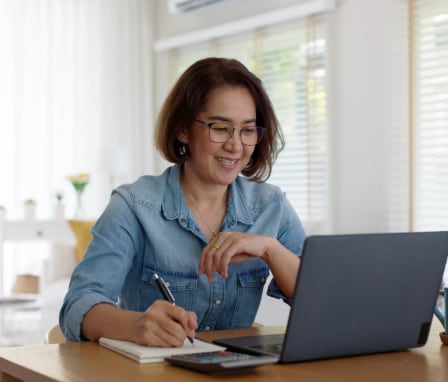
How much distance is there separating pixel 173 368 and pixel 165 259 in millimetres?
539

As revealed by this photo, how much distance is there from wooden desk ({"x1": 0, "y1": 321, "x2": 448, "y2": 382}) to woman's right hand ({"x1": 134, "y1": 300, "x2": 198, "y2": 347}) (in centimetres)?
6

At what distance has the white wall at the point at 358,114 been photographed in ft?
15.5

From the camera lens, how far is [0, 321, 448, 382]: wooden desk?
3.77 feet

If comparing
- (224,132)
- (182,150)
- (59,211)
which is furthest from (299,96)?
(224,132)

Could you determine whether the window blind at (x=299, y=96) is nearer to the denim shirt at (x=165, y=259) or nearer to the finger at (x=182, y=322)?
the denim shirt at (x=165, y=259)

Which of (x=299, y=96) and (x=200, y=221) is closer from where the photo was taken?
(x=200, y=221)

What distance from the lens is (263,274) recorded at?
1.83 m

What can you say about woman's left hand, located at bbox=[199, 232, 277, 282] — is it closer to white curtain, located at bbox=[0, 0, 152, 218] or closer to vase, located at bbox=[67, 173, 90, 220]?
vase, located at bbox=[67, 173, 90, 220]

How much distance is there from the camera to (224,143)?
1803mm

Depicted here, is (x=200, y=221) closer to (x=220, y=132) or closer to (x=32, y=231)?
(x=220, y=132)

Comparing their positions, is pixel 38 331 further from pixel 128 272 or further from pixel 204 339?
pixel 204 339

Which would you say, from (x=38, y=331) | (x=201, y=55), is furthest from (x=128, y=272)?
(x=201, y=55)

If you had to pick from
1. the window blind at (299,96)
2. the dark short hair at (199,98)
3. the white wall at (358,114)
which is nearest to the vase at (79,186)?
the window blind at (299,96)

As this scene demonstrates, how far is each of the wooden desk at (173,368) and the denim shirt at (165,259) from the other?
0.88 ft
